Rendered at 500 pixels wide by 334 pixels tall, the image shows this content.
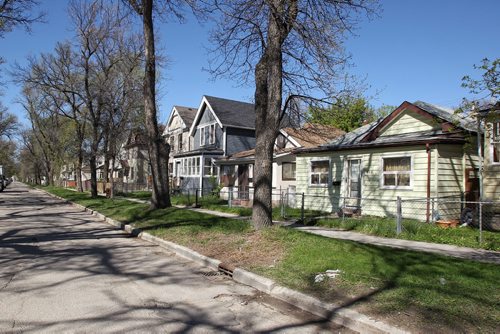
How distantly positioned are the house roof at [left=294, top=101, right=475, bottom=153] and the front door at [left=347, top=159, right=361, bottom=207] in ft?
2.55

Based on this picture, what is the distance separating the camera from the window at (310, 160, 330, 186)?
19188 mm

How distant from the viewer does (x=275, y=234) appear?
948 centimetres

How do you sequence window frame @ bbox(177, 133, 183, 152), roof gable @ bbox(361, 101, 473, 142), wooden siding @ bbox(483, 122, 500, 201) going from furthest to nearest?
window frame @ bbox(177, 133, 183, 152), roof gable @ bbox(361, 101, 473, 142), wooden siding @ bbox(483, 122, 500, 201)

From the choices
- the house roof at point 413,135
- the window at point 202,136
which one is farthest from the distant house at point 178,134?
the house roof at point 413,135

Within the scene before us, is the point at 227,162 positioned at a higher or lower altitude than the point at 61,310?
higher

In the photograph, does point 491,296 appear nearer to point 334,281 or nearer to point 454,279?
point 454,279

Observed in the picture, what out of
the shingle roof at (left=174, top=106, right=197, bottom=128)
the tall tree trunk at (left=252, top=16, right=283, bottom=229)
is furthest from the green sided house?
the shingle roof at (left=174, top=106, right=197, bottom=128)

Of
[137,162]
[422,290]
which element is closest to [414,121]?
[422,290]

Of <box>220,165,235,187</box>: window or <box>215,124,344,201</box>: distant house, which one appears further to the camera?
<box>220,165,235,187</box>: window

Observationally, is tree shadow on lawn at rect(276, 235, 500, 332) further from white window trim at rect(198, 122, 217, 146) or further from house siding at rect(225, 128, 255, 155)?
white window trim at rect(198, 122, 217, 146)

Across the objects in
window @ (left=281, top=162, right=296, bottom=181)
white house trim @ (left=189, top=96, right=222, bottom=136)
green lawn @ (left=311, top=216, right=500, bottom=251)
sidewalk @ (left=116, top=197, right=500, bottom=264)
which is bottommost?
sidewalk @ (left=116, top=197, right=500, bottom=264)

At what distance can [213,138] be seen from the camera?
113 feet

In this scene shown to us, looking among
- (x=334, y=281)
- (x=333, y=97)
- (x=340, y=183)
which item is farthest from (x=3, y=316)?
(x=340, y=183)

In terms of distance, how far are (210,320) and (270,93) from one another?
6584mm
